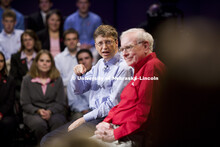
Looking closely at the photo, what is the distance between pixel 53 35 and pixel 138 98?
160 cm

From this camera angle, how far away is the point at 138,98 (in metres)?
1.44

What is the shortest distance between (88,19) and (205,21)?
1.12 meters

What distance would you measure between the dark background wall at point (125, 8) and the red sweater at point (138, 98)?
15.9 inches

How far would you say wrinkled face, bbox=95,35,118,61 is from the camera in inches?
62.5

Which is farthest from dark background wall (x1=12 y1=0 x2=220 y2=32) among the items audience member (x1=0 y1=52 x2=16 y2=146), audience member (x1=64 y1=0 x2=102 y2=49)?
audience member (x1=0 y1=52 x2=16 y2=146)

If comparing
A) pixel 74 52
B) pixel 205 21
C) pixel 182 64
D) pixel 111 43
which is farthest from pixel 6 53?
pixel 182 64

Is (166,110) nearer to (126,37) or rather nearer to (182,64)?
(182,64)

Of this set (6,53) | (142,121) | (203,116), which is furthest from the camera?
(6,53)

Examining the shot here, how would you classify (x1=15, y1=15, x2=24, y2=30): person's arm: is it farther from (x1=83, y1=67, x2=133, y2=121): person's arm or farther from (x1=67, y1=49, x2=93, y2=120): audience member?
(x1=83, y1=67, x2=133, y2=121): person's arm

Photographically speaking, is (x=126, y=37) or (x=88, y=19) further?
(x=88, y=19)

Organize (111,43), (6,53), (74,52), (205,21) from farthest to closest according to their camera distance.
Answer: (6,53), (74,52), (205,21), (111,43)

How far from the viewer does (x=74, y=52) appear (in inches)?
96.5

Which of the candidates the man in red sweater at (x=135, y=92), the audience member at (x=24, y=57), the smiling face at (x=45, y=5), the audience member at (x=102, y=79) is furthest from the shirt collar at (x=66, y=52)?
the smiling face at (x=45, y=5)

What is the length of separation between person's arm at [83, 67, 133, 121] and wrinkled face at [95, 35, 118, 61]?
10cm
